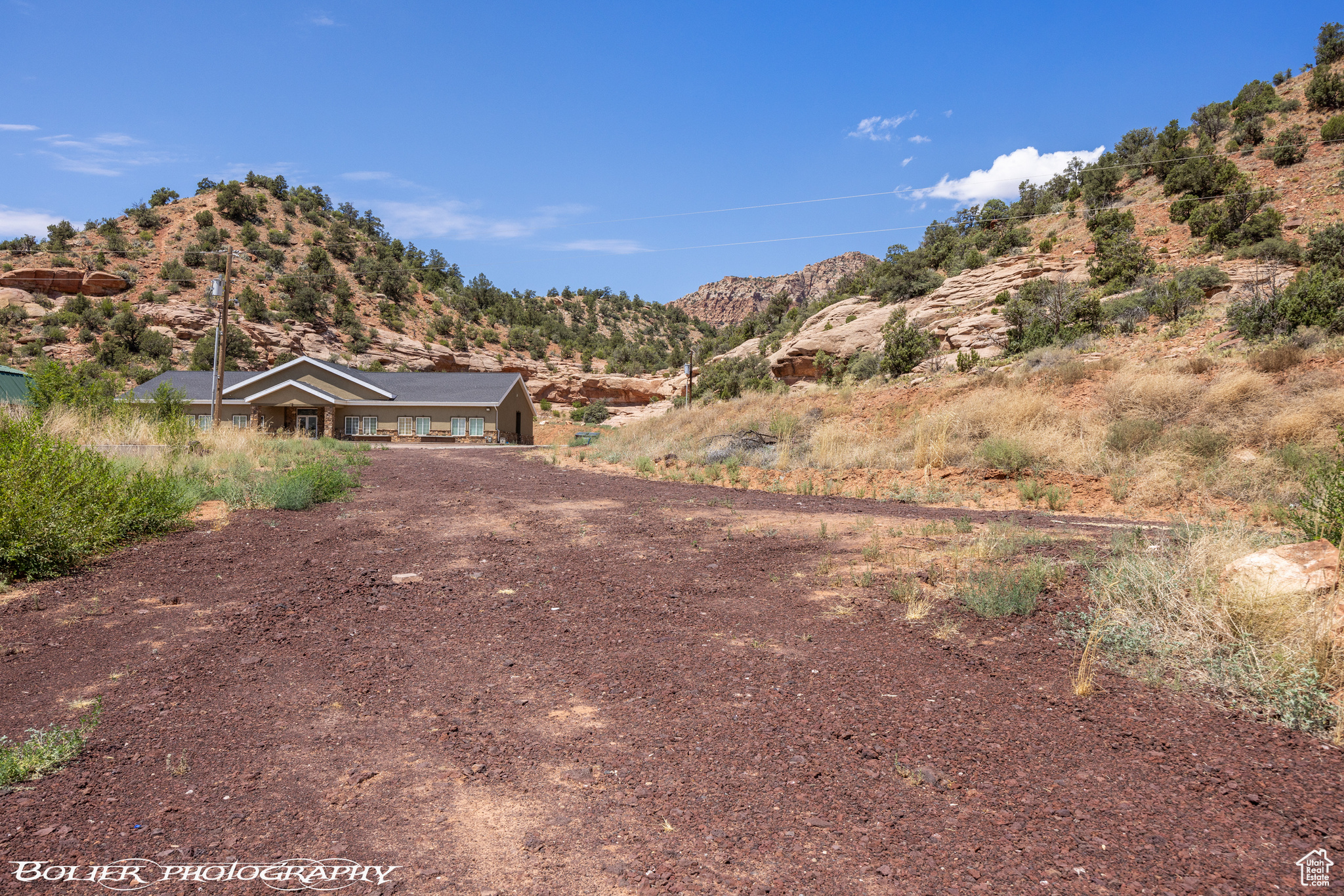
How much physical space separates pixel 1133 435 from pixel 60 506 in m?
16.4

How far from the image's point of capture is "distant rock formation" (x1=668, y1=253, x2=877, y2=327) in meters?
124

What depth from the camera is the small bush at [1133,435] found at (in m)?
12.8

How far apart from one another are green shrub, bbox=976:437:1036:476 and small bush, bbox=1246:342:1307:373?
5.37m

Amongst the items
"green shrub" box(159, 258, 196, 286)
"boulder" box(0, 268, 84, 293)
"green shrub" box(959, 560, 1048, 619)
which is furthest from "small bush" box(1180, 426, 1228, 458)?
"boulder" box(0, 268, 84, 293)

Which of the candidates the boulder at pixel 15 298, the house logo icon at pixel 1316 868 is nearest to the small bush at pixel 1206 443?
the house logo icon at pixel 1316 868

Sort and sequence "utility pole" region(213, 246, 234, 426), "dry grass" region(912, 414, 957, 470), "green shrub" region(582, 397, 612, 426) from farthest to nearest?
1. "green shrub" region(582, 397, 612, 426)
2. "utility pole" region(213, 246, 234, 426)
3. "dry grass" region(912, 414, 957, 470)

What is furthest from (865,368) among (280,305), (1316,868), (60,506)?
(280,305)

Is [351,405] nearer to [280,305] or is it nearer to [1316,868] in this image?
[280,305]

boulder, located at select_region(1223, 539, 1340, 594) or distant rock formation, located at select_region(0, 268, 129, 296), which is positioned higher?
distant rock formation, located at select_region(0, 268, 129, 296)

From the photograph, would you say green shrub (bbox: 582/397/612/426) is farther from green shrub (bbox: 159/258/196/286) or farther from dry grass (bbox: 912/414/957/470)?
dry grass (bbox: 912/414/957/470)

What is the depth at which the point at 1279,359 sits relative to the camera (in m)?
13.7

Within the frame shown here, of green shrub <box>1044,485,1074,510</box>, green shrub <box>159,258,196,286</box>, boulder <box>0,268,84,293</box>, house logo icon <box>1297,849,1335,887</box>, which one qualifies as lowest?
house logo icon <box>1297,849,1335,887</box>

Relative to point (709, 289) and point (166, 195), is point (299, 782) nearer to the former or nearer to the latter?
point (166, 195)

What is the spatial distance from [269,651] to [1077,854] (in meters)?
4.93
